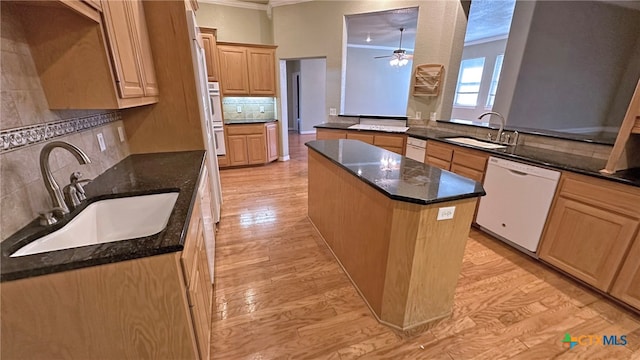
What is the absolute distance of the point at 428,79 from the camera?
3883 millimetres

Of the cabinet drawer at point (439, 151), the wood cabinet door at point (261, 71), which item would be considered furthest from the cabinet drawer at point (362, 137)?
the wood cabinet door at point (261, 71)

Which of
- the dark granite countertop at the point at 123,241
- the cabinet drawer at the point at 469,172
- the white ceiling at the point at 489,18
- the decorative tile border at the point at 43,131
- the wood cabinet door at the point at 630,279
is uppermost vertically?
the white ceiling at the point at 489,18

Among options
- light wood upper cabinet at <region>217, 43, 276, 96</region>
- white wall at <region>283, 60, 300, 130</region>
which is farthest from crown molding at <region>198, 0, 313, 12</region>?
white wall at <region>283, 60, 300, 130</region>

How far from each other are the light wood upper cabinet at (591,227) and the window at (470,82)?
22.3 feet

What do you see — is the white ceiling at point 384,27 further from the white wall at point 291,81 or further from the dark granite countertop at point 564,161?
the dark granite countertop at point 564,161

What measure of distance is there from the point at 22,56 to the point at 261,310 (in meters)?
1.86

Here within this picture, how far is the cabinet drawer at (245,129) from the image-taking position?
4727 millimetres

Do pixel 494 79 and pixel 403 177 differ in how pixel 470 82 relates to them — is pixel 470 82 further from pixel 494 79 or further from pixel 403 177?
pixel 403 177

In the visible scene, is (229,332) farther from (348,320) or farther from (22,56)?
(22,56)

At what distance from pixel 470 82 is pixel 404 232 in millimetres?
8586

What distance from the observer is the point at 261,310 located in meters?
1.80

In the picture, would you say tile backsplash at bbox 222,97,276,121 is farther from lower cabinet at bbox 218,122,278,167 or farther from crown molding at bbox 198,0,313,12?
crown molding at bbox 198,0,313,12

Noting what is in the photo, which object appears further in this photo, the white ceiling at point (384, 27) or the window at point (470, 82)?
the window at point (470, 82)

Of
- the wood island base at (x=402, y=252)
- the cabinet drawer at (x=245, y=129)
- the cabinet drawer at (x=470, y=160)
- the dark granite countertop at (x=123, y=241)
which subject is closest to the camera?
the dark granite countertop at (x=123, y=241)
